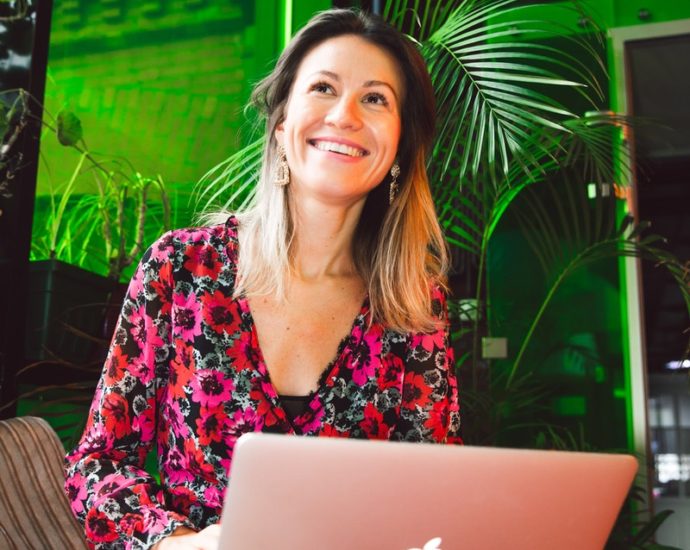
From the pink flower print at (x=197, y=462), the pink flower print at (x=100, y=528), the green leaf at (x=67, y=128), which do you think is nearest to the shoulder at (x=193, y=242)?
the pink flower print at (x=197, y=462)

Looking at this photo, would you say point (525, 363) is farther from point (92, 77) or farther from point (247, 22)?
point (92, 77)

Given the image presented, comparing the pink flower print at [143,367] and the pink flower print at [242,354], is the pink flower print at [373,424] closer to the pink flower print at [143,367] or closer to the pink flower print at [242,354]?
the pink flower print at [242,354]

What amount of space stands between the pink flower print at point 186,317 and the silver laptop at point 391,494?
71 centimetres

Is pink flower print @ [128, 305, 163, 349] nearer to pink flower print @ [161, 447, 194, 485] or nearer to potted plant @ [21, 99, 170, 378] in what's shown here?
pink flower print @ [161, 447, 194, 485]

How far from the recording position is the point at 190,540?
0.95m

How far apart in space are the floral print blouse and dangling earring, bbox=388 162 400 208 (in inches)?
11.0

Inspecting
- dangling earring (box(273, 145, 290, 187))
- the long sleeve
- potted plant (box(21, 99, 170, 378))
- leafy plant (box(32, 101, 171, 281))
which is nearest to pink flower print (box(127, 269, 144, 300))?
the long sleeve

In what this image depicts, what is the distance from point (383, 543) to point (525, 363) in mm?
3152

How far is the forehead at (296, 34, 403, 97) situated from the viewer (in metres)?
1.45

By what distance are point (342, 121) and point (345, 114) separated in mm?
17

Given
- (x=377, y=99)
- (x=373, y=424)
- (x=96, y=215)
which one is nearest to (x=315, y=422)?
(x=373, y=424)

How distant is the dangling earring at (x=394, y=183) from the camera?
158 centimetres

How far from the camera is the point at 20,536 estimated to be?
1335mm

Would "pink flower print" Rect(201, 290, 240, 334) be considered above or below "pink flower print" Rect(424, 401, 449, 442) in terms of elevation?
above
